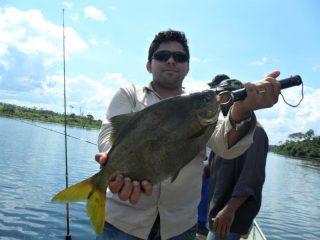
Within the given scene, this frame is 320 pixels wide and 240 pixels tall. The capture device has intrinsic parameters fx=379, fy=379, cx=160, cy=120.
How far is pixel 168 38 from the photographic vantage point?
14.8 ft

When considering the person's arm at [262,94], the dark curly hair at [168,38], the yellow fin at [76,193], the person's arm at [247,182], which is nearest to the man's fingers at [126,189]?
the yellow fin at [76,193]

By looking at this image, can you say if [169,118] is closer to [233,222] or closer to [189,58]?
[189,58]

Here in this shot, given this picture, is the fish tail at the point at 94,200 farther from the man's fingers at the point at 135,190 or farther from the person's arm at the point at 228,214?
the person's arm at the point at 228,214

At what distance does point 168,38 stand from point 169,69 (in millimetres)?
447

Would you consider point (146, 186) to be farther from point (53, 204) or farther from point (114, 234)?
point (53, 204)

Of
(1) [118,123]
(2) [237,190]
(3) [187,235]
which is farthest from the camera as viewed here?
(2) [237,190]

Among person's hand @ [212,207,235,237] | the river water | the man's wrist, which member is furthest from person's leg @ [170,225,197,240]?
the river water

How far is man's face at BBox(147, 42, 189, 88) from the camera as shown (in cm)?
432

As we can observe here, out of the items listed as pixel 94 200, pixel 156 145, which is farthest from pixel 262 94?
pixel 94 200

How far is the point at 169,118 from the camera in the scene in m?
Answer: 3.12

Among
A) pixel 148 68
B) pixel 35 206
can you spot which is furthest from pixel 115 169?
pixel 35 206

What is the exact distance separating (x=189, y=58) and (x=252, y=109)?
5.05 feet

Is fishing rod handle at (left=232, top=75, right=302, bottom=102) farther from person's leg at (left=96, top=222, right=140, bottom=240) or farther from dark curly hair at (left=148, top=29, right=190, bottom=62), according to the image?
person's leg at (left=96, top=222, right=140, bottom=240)

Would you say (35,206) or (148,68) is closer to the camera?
(148,68)
